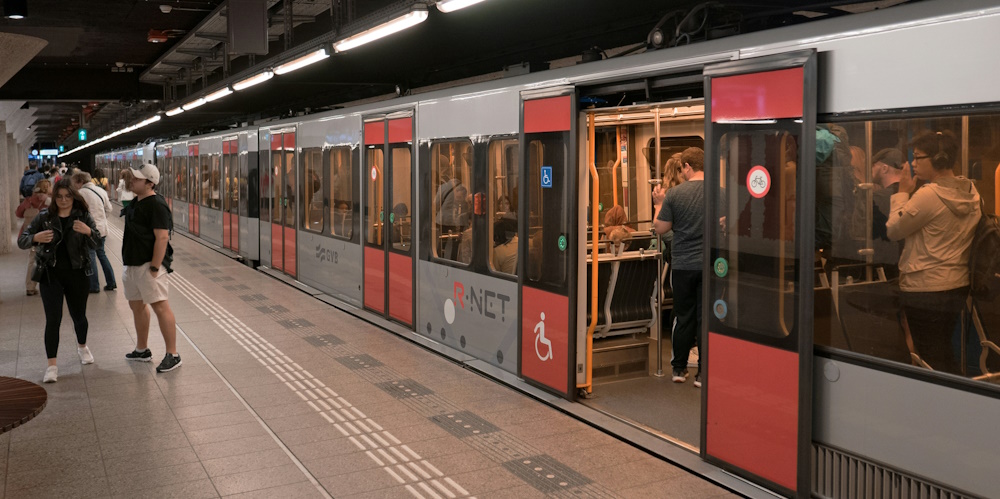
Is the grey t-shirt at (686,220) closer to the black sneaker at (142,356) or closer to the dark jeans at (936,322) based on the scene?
the dark jeans at (936,322)

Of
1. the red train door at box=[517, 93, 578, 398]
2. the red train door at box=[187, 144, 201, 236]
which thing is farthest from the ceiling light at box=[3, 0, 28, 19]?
the red train door at box=[187, 144, 201, 236]

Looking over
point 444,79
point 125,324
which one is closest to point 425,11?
point 125,324

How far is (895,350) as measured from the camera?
364cm

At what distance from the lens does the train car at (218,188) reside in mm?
14546

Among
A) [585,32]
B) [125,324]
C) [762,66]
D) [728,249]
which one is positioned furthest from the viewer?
[125,324]

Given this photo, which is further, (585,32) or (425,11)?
(585,32)

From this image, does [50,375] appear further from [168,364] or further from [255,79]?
[255,79]

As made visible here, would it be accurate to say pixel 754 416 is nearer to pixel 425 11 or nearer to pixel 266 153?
pixel 425 11

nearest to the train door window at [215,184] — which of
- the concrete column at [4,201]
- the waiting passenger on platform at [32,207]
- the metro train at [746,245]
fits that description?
the concrete column at [4,201]

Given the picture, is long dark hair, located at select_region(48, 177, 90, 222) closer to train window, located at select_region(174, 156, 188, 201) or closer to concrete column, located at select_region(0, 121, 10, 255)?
concrete column, located at select_region(0, 121, 10, 255)

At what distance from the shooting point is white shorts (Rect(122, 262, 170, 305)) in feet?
22.8

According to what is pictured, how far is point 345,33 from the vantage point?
7445mm

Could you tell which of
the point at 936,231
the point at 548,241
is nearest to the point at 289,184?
the point at 548,241

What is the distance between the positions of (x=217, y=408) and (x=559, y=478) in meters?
2.66
